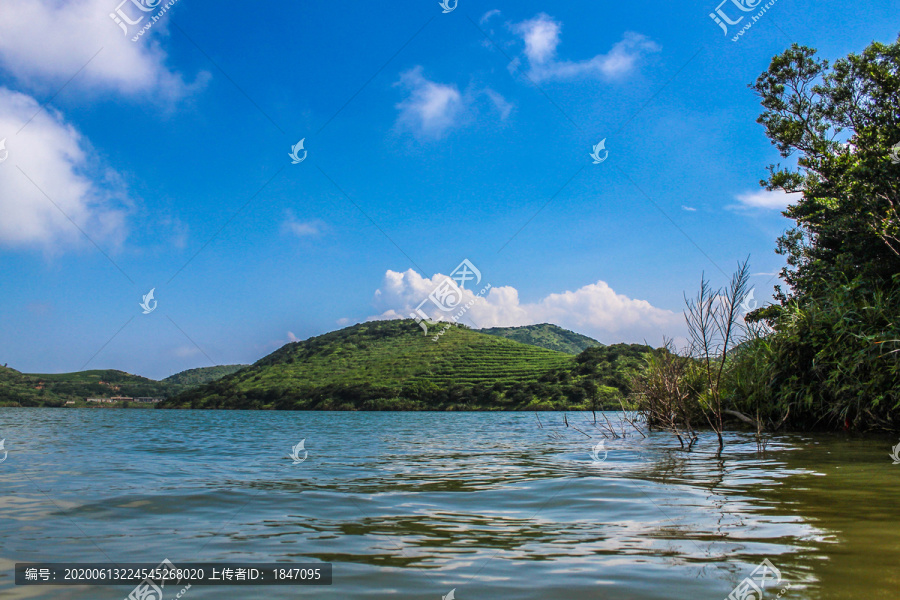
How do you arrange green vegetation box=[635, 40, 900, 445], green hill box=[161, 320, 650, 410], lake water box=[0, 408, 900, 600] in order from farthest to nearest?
green hill box=[161, 320, 650, 410], green vegetation box=[635, 40, 900, 445], lake water box=[0, 408, 900, 600]

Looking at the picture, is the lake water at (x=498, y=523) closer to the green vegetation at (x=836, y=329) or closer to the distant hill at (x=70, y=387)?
the green vegetation at (x=836, y=329)

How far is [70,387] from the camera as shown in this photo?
409 feet

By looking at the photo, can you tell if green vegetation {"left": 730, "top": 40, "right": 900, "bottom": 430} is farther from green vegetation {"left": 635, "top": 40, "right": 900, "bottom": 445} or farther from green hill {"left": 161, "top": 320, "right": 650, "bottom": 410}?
green hill {"left": 161, "top": 320, "right": 650, "bottom": 410}

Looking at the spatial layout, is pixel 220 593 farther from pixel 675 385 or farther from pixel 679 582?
pixel 675 385

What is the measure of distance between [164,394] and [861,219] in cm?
13688

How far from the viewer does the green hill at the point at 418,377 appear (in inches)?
3462

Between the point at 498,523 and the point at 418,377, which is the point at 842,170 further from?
the point at 418,377

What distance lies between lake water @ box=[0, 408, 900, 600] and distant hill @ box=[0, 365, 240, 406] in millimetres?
124403

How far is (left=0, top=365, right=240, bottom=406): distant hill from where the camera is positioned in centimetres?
10925

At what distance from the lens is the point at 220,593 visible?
3.76 metres

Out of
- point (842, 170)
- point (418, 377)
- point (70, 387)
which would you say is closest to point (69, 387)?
point (70, 387)

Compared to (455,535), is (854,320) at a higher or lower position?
higher

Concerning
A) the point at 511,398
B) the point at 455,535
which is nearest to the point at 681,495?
the point at 455,535

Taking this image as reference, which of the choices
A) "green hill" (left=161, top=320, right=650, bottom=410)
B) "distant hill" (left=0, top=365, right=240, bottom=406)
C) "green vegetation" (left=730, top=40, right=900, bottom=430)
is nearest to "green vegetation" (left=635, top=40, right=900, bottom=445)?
"green vegetation" (left=730, top=40, right=900, bottom=430)
